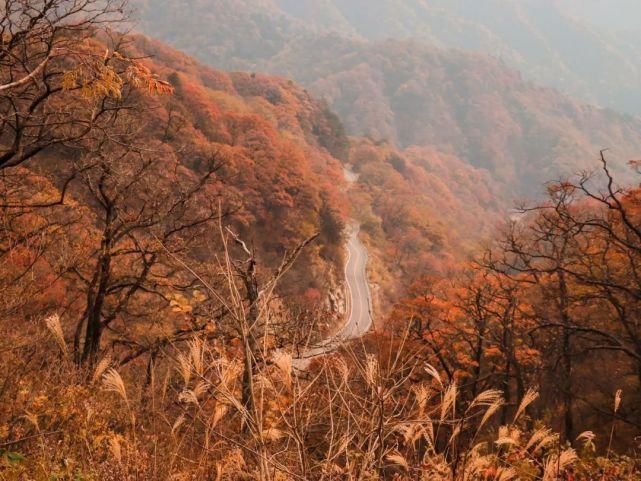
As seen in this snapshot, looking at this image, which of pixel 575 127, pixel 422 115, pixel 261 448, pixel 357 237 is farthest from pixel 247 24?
pixel 261 448

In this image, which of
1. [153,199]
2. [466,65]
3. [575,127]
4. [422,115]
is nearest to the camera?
[153,199]

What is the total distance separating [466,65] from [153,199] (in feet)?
647

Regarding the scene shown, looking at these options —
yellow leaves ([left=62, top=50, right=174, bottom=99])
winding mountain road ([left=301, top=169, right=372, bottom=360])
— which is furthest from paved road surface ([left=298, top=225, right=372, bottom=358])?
yellow leaves ([left=62, top=50, right=174, bottom=99])

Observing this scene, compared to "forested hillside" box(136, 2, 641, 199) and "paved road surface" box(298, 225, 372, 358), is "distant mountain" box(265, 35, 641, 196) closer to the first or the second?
"forested hillside" box(136, 2, 641, 199)

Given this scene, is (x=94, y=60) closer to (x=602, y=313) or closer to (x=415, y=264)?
(x=602, y=313)

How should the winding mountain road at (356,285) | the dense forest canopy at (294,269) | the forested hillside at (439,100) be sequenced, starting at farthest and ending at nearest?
1. the forested hillside at (439,100)
2. the winding mountain road at (356,285)
3. the dense forest canopy at (294,269)

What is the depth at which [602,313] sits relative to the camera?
19859 mm

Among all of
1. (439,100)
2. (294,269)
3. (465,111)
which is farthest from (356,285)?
(439,100)

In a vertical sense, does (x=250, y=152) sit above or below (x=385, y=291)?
above

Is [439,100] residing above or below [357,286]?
above

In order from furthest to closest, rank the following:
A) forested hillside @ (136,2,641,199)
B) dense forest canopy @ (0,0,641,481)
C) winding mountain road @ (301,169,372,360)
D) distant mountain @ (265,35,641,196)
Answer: forested hillside @ (136,2,641,199)
distant mountain @ (265,35,641,196)
winding mountain road @ (301,169,372,360)
dense forest canopy @ (0,0,641,481)

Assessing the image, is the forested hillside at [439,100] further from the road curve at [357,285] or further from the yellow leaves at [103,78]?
the yellow leaves at [103,78]

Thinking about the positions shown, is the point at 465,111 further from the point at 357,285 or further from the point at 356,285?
the point at 356,285

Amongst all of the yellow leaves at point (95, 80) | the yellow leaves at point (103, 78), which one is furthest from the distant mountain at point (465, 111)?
the yellow leaves at point (95, 80)
